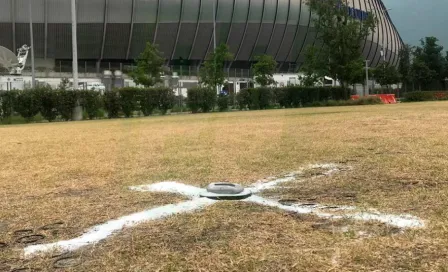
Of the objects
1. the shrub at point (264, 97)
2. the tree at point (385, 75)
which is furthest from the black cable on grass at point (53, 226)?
the tree at point (385, 75)

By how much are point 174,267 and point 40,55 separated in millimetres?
49632

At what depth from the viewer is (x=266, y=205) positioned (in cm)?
432

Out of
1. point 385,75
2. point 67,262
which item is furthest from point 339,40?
point 67,262

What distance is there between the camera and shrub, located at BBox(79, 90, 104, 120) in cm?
2662

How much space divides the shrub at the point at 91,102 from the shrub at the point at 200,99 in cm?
643

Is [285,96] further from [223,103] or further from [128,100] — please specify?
[128,100]

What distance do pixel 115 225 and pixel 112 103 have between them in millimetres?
24378

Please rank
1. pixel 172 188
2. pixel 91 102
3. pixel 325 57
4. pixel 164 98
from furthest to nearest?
1. pixel 325 57
2. pixel 164 98
3. pixel 91 102
4. pixel 172 188

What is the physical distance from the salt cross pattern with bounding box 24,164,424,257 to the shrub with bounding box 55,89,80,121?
2194 cm

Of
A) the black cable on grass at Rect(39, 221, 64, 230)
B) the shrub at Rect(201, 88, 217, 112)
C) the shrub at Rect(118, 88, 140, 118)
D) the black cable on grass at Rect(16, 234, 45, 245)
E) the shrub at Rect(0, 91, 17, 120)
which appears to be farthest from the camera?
the shrub at Rect(201, 88, 217, 112)

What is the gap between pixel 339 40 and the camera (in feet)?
122

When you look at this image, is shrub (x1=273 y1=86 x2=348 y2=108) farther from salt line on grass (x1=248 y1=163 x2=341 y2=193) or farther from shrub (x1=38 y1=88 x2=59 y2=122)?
salt line on grass (x1=248 y1=163 x2=341 y2=193)

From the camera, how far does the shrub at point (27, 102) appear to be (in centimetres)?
2514

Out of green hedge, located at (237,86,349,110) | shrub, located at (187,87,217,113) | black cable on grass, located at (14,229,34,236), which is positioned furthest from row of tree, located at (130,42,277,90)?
black cable on grass, located at (14,229,34,236)
